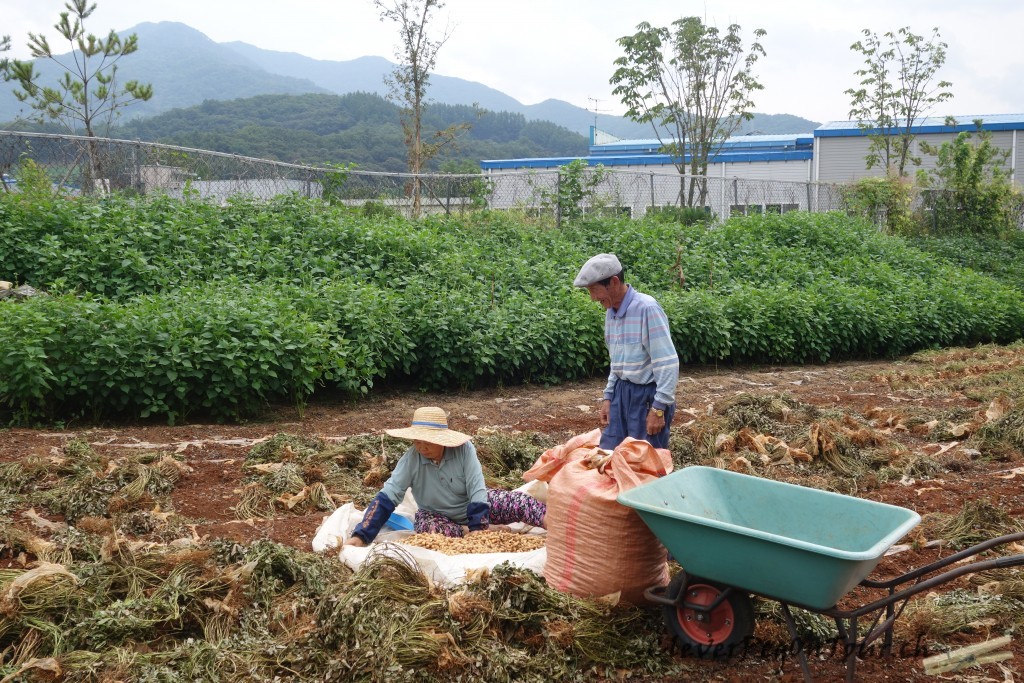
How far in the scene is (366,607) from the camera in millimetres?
3463

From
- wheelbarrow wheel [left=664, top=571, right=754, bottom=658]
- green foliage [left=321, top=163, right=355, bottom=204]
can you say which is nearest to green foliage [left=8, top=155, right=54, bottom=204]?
green foliage [left=321, top=163, right=355, bottom=204]

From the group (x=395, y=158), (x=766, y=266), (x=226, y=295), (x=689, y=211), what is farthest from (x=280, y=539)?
(x=395, y=158)

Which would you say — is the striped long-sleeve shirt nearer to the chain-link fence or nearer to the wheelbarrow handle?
the wheelbarrow handle

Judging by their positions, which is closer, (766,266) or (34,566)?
(34,566)

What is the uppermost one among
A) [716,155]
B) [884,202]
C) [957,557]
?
[716,155]

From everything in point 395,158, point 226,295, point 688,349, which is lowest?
point 688,349

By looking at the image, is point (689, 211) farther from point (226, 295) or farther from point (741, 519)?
point (741, 519)

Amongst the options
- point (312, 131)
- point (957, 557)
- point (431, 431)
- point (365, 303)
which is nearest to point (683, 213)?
point (365, 303)

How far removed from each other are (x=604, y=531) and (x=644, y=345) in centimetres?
154

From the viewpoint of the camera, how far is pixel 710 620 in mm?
3500

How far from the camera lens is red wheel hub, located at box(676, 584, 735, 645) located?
3.49 metres

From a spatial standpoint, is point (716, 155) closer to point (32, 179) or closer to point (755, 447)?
point (32, 179)

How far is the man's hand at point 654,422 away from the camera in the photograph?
16.2ft

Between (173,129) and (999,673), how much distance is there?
1715 inches
